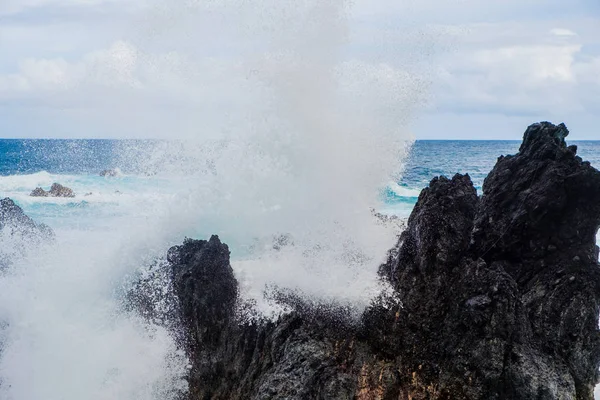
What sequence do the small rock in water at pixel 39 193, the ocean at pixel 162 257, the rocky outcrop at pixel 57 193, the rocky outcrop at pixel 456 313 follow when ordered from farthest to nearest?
the small rock in water at pixel 39 193
the rocky outcrop at pixel 57 193
the ocean at pixel 162 257
the rocky outcrop at pixel 456 313

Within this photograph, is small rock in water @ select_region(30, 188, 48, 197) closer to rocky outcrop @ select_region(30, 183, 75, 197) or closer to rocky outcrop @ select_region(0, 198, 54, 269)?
rocky outcrop @ select_region(30, 183, 75, 197)

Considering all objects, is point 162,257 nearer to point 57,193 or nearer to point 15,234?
point 15,234

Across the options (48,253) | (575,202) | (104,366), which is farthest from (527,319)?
(48,253)

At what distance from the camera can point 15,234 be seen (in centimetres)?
1227

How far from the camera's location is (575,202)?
8125 millimetres

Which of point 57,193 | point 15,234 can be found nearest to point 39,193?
point 57,193

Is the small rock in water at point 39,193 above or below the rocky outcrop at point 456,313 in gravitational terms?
below

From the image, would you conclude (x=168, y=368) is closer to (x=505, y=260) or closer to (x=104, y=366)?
(x=104, y=366)

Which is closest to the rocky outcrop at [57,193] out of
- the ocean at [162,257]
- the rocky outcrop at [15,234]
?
the ocean at [162,257]

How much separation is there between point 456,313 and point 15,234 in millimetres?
8942

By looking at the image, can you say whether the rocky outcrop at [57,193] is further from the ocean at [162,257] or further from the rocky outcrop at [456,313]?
the rocky outcrop at [456,313]

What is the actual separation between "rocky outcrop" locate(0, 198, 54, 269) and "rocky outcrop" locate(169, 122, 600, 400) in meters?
4.57

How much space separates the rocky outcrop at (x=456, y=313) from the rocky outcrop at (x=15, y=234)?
457cm

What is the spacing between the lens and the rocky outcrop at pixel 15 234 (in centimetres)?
1180
